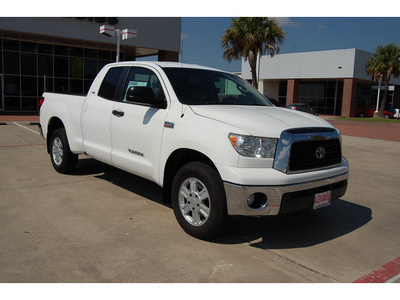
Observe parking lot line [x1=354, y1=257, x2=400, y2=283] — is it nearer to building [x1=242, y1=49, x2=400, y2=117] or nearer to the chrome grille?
the chrome grille

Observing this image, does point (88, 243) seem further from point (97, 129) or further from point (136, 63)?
point (136, 63)

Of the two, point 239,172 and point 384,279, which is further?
point 239,172

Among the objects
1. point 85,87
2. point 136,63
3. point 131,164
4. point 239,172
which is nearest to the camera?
point 239,172

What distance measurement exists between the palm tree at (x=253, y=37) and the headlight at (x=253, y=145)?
79.3 ft

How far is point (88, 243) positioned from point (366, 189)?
5.15 meters

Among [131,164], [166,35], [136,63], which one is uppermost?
[166,35]

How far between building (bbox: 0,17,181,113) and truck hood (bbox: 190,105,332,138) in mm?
19570

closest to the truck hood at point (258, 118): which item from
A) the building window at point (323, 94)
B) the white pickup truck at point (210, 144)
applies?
the white pickup truck at point (210, 144)

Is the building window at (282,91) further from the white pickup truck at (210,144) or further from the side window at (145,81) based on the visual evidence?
the side window at (145,81)

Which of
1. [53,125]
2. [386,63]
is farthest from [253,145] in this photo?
[386,63]

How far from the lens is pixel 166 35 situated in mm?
24609

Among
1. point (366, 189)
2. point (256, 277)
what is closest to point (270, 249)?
point (256, 277)

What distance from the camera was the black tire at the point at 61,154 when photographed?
6.57m

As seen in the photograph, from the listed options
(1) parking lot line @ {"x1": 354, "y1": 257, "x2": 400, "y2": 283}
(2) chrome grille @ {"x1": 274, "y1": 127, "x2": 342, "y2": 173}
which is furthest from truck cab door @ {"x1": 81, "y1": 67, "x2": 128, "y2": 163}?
(1) parking lot line @ {"x1": 354, "y1": 257, "x2": 400, "y2": 283}
